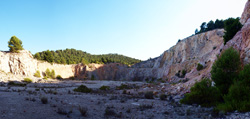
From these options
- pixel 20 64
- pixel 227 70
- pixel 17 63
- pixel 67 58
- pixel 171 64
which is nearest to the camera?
pixel 227 70

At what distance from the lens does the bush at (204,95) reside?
8508mm

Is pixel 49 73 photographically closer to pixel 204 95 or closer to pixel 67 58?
pixel 67 58

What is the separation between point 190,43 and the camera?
52750mm

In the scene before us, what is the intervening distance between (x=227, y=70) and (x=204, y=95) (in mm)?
2227

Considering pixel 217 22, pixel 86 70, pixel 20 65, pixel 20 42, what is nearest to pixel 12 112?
pixel 20 65

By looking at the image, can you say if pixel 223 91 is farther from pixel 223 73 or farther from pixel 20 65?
pixel 20 65

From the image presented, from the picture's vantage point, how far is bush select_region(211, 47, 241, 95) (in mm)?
8539

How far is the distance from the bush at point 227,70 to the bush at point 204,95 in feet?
1.97

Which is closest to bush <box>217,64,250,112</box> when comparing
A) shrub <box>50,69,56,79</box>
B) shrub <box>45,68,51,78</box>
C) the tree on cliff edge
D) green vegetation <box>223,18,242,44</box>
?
green vegetation <box>223,18,242,44</box>

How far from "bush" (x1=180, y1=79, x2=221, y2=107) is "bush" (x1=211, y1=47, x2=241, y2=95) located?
601 millimetres

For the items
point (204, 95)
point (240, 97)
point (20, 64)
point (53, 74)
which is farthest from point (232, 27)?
point (53, 74)

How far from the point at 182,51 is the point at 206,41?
9.98 m

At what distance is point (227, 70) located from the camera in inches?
348

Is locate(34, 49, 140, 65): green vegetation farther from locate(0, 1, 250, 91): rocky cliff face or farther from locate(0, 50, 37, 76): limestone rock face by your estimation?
locate(0, 50, 37, 76): limestone rock face
